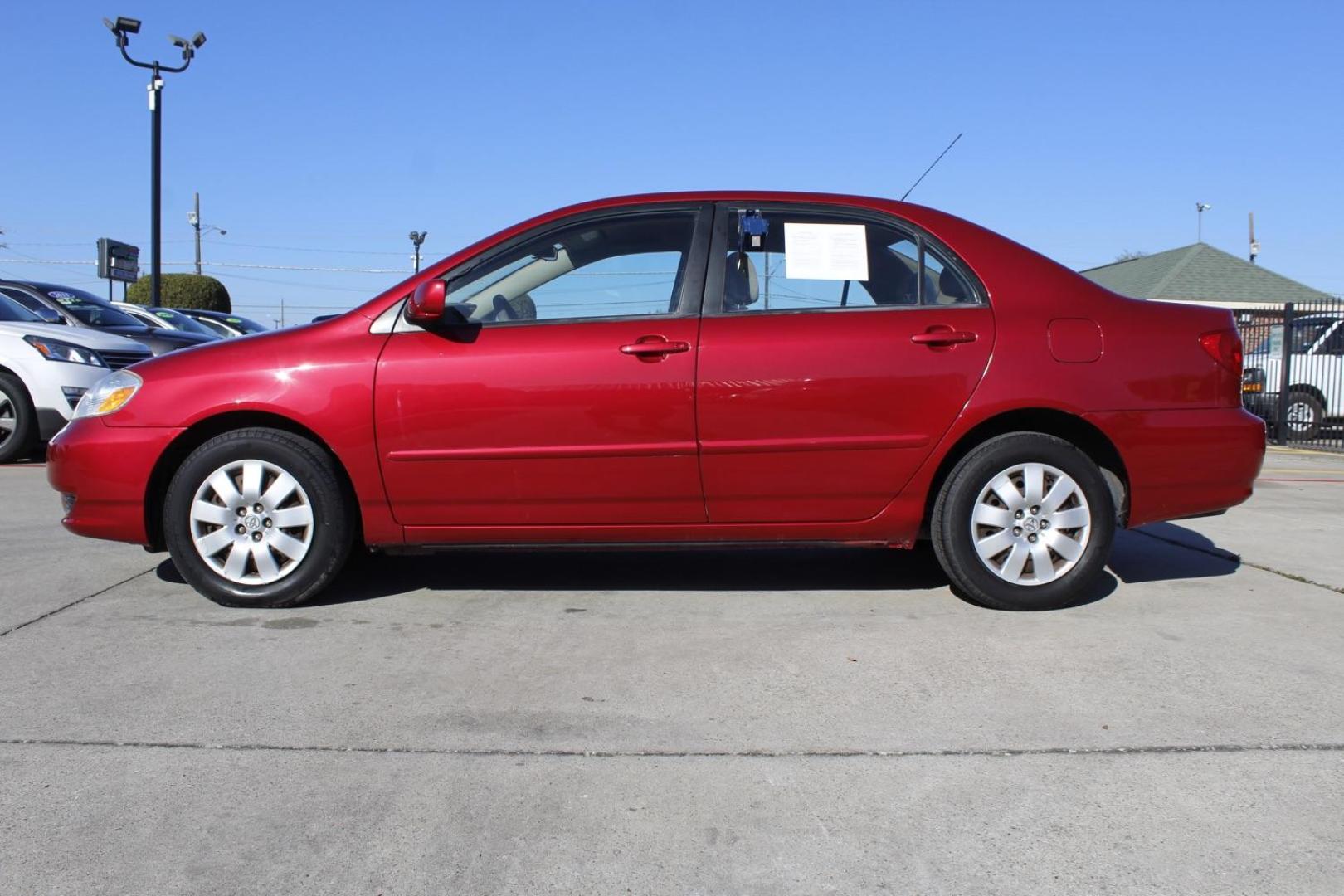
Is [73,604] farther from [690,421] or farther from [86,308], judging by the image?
[86,308]

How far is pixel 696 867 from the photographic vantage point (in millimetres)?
2334

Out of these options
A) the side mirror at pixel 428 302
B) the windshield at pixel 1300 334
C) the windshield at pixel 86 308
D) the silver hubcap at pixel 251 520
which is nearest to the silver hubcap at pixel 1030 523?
the side mirror at pixel 428 302

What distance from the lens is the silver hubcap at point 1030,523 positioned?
14.0ft

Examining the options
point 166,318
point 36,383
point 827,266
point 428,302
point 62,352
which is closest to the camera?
point 428,302

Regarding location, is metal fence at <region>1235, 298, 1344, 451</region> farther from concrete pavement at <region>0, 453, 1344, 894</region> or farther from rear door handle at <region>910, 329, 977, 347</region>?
rear door handle at <region>910, 329, 977, 347</region>

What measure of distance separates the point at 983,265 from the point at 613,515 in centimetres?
174

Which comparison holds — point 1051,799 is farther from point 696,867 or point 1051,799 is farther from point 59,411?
point 59,411

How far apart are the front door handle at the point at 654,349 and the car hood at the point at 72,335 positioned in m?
6.80

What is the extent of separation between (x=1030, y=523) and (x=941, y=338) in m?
0.79

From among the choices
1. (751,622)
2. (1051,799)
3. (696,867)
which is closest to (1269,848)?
(1051,799)

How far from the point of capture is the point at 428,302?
4.13m

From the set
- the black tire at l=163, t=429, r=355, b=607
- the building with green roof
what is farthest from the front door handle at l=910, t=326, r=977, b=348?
the building with green roof

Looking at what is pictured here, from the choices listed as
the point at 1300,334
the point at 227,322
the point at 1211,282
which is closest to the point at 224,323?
Answer: the point at 227,322

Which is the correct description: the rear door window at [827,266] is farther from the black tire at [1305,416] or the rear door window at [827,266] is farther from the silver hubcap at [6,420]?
the black tire at [1305,416]
